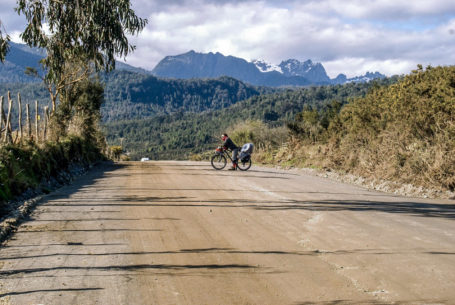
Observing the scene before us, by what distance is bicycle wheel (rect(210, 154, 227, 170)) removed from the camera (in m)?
20.5

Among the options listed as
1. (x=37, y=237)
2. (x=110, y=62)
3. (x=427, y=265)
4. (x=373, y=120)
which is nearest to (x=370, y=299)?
(x=427, y=265)

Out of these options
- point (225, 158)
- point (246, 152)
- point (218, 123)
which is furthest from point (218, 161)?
point (218, 123)

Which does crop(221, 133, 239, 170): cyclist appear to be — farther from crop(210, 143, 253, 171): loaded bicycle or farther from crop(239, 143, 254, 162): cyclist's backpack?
crop(239, 143, 254, 162): cyclist's backpack

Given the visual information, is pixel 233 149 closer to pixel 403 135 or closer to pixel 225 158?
pixel 225 158

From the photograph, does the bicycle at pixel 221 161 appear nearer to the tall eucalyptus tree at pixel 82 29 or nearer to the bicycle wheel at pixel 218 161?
the bicycle wheel at pixel 218 161

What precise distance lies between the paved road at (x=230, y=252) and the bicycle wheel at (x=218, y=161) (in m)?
9.47

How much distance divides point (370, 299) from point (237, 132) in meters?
32.2

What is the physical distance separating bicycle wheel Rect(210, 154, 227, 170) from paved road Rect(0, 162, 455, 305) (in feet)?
31.1

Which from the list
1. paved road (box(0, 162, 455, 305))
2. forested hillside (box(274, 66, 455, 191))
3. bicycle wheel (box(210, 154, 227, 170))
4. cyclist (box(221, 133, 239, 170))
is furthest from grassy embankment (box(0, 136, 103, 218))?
forested hillside (box(274, 66, 455, 191))

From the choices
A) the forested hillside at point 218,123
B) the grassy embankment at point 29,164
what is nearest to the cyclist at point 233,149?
the grassy embankment at point 29,164

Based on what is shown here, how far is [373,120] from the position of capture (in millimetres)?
18281

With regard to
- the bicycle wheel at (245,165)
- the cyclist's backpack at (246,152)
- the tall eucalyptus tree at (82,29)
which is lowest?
the bicycle wheel at (245,165)

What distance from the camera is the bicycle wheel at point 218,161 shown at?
67.2 ft

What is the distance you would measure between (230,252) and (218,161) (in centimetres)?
1429
